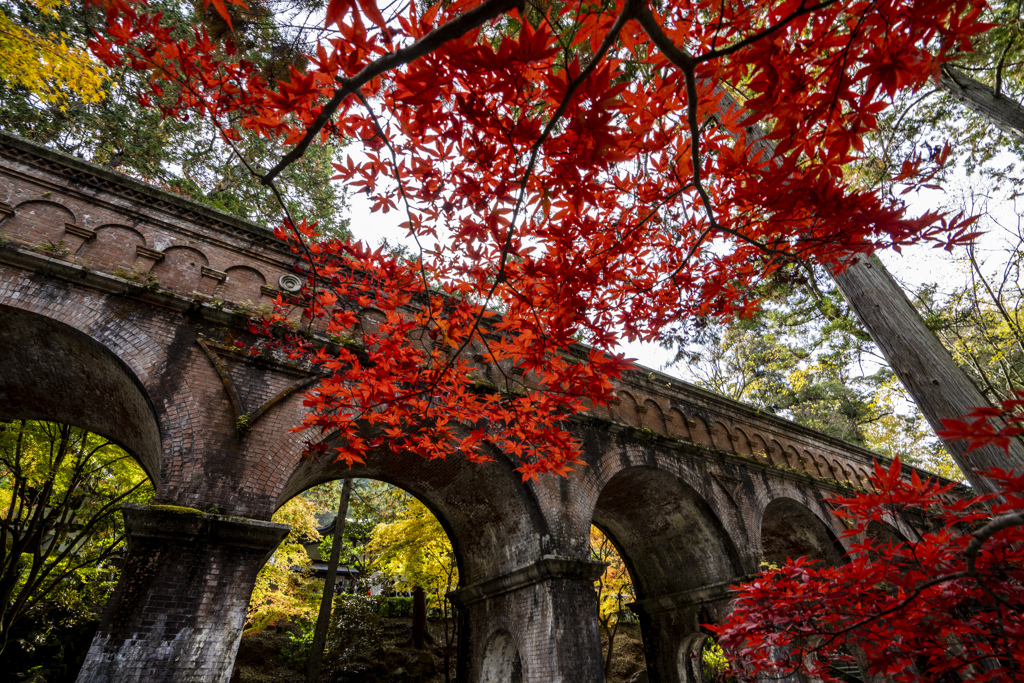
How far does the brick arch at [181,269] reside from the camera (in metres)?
5.70

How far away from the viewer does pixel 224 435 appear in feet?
16.9

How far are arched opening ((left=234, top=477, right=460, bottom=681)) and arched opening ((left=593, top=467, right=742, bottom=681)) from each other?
11.9 feet

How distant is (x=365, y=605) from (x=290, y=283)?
37.5 feet

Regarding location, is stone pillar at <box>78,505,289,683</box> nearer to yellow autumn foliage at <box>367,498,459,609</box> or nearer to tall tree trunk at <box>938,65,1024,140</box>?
yellow autumn foliage at <box>367,498,459,609</box>

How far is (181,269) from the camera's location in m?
5.87

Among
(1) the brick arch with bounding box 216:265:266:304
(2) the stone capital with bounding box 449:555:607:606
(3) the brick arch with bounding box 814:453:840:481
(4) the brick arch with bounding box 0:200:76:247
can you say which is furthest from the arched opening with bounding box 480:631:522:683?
(3) the brick arch with bounding box 814:453:840:481

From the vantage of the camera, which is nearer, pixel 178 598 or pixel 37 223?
pixel 178 598

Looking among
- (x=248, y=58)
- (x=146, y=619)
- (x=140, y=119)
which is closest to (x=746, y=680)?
(x=146, y=619)

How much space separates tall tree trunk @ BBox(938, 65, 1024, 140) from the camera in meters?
5.18

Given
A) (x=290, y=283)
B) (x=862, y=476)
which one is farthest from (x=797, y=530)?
(x=290, y=283)

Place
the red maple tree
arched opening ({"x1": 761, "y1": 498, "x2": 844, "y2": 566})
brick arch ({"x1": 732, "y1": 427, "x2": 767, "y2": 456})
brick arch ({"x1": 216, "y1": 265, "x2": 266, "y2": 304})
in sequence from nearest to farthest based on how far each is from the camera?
1. the red maple tree
2. brick arch ({"x1": 216, "y1": 265, "x2": 266, "y2": 304})
3. brick arch ({"x1": 732, "y1": 427, "x2": 767, "y2": 456})
4. arched opening ({"x1": 761, "y1": 498, "x2": 844, "y2": 566})

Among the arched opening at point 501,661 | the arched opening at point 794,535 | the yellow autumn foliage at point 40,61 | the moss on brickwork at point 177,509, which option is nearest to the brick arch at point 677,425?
the arched opening at point 794,535

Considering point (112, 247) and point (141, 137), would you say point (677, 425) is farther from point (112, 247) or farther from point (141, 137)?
point (141, 137)

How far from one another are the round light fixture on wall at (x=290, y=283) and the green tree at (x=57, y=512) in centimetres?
473
